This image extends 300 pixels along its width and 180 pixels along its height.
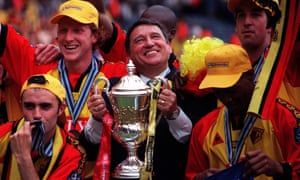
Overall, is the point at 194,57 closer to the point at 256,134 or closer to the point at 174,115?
the point at 174,115

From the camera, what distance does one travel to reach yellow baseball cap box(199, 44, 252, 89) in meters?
6.05

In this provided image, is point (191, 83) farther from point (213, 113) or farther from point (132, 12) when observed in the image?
point (132, 12)

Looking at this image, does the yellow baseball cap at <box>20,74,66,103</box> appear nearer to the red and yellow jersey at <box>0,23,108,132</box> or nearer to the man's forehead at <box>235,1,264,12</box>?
the red and yellow jersey at <box>0,23,108,132</box>

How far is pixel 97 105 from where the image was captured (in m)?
6.13

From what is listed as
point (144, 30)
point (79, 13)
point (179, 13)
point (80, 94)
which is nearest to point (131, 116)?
point (144, 30)

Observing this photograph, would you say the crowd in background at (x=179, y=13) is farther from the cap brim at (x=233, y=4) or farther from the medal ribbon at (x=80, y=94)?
the cap brim at (x=233, y=4)

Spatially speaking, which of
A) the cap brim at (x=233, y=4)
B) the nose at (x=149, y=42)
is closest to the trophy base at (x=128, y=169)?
the nose at (x=149, y=42)

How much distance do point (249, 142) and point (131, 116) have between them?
0.67 metres

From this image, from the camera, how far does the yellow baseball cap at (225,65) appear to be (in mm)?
6047

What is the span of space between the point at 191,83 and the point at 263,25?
56 cm

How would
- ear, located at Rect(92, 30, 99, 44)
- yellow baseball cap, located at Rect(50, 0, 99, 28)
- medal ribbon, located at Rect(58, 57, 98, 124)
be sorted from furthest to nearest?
ear, located at Rect(92, 30, 99, 44)
yellow baseball cap, located at Rect(50, 0, 99, 28)
medal ribbon, located at Rect(58, 57, 98, 124)

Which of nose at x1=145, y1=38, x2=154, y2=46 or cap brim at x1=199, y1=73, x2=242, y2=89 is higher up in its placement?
nose at x1=145, y1=38, x2=154, y2=46

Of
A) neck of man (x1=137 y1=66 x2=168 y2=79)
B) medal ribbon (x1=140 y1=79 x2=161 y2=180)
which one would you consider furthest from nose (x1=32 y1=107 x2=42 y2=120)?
neck of man (x1=137 y1=66 x2=168 y2=79)

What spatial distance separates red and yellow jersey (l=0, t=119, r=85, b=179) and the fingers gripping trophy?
0.86 ft
